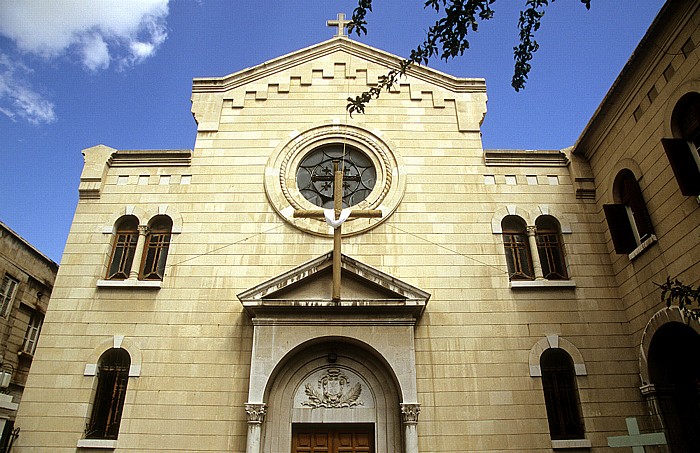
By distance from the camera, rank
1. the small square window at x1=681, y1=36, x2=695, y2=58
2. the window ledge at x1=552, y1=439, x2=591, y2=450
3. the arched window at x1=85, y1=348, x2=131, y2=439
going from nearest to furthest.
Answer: the small square window at x1=681, y1=36, x2=695, y2=58 < the window ledge at x1=552, y1=439, x2=591, y2=450 < the arched window at x1=85, y1=348, x2=131, y2=439

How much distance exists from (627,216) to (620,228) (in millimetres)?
473

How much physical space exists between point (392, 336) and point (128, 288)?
6.15 meters

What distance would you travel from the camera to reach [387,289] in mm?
10750

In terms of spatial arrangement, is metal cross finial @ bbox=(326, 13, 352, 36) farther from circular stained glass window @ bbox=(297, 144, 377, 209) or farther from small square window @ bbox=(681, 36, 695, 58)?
small square window @ bbox=(681, 36, 695, 58)

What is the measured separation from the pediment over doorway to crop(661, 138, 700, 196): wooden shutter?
17.1ft

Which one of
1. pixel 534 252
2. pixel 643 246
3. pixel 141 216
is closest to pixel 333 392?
pixel 534 252

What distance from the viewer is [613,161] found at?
12.0m

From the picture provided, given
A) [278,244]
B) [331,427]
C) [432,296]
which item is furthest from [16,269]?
[432,296]

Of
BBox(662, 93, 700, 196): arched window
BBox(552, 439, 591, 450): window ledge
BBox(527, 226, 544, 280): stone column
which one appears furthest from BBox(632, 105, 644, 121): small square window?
BBox(552, 439, 591, 450): window ledge

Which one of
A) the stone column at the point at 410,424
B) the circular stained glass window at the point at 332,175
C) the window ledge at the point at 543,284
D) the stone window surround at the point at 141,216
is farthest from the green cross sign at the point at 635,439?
the stone window surround at the point at 141,216

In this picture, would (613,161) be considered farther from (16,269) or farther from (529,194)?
(16,269)

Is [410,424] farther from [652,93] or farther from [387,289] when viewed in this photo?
[652,93]

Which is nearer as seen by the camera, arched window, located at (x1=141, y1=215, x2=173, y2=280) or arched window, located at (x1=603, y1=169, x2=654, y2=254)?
arched window, located at (x1=603, y1=169, x2=654, y2=254)

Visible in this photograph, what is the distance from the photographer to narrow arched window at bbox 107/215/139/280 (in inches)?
483
